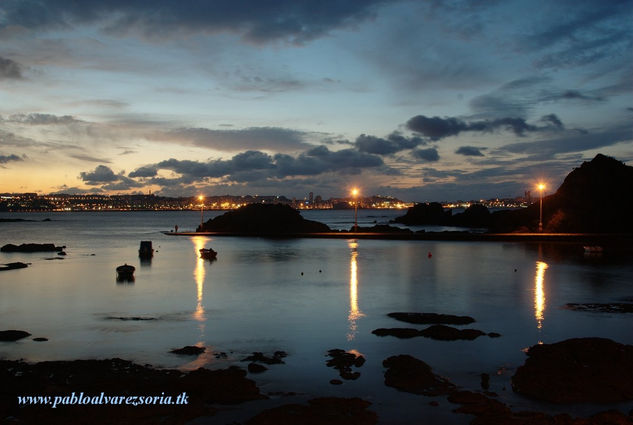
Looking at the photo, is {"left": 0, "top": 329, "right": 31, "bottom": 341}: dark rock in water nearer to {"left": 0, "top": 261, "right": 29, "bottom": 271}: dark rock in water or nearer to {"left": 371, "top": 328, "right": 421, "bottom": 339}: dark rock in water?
{"left": 371, "top": 328, "right": 421, "bottom": 339}: dark rock in water

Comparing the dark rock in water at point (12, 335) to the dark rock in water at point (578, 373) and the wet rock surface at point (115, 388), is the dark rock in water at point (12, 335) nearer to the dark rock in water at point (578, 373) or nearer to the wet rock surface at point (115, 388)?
the wet rock surface at point (115, 388)

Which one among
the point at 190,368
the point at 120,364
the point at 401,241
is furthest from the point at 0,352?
the point at 401,241

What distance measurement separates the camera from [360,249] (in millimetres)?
58906

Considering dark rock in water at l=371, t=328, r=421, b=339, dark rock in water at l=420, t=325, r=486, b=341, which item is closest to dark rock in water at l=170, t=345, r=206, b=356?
dark rock in water at l=371, t=328, r=421, b=339

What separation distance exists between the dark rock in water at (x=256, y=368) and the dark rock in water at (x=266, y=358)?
22.0 inches

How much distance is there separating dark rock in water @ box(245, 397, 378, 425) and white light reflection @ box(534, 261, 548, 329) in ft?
38.3

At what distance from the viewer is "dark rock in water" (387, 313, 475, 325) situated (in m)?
21.5

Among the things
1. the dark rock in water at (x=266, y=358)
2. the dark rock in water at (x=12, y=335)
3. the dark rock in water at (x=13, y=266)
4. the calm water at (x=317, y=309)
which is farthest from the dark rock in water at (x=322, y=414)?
the dark rock in water at (x=13, y=266)

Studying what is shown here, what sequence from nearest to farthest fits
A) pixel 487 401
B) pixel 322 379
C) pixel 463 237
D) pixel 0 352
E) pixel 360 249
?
pixel 487 401
pixel 322 379
pixel 0 352
pixel 360 249
pixel 463 237

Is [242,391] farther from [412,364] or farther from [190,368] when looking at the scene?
[412,364]

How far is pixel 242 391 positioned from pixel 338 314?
35.4ft

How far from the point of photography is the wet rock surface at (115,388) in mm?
11633

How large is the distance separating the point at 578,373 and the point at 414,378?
4299 millimetres

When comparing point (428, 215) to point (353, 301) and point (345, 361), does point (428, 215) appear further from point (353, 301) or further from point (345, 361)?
point (345, 361)
